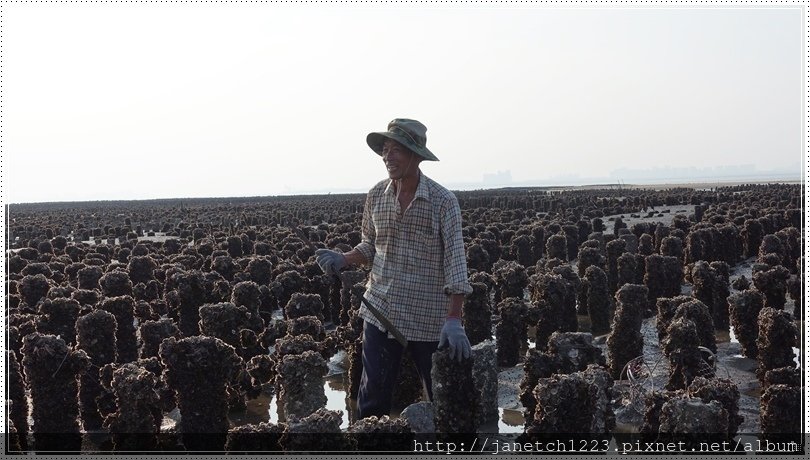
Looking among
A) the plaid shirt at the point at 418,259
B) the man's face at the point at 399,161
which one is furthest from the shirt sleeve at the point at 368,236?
the man's face at the point at 399,161

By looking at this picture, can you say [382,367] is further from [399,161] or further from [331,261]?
[399,161]

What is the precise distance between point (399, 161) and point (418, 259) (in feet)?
2.36

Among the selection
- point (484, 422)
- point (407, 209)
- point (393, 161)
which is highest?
point (393, 161)

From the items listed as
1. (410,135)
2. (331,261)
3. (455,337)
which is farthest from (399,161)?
(455,337)

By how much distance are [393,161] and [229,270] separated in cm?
1113

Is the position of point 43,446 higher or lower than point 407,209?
lower

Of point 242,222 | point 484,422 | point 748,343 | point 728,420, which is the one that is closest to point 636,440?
point 728,420

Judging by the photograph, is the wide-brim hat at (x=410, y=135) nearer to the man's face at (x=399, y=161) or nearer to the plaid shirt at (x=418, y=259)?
the man's face at (x=399, y=161)

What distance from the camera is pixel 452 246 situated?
17.6ft

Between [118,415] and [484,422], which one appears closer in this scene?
[118,415]

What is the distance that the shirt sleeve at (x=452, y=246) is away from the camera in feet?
17.5

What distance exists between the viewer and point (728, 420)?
5520 millimetres

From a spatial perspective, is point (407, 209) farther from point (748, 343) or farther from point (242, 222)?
point (242, 222)

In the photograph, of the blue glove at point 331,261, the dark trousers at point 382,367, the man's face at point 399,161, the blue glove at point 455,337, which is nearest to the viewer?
the blue glove at point 455,337
